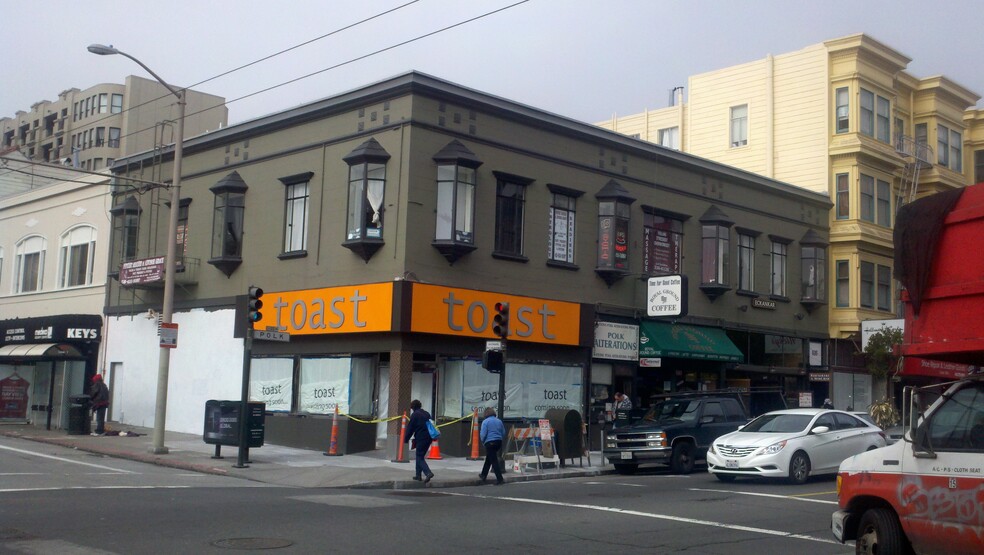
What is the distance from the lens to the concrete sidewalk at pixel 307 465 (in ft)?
62.9

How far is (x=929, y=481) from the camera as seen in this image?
8.62 meters

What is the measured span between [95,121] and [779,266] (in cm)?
6473

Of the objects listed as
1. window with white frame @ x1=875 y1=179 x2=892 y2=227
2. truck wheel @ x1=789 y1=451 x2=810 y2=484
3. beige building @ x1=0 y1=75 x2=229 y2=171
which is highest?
beige building @ x1=0 y1=75 x2=229 y2=171

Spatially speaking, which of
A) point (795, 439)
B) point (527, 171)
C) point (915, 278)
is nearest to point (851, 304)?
point (527, 171)

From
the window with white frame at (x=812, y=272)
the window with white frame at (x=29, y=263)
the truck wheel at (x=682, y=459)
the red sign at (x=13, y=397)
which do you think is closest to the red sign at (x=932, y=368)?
the truck wheel at (x=682, y=459)

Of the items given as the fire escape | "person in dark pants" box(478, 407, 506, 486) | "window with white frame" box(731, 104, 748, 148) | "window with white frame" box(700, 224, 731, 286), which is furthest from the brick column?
the fire escape

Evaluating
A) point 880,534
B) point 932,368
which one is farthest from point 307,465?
→ point 932,368

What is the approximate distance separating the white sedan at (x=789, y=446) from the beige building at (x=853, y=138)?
58.7ft

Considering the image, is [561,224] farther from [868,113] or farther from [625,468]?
[868,113]

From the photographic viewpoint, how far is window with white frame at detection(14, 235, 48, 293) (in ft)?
126

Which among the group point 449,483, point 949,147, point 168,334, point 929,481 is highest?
point 949,147

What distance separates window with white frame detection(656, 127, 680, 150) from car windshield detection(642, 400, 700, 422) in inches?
1024

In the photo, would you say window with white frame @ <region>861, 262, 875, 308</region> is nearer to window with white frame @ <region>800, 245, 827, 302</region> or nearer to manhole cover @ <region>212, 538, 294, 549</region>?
→ window with white frame @ <region>800, 245, 827, 302</region>

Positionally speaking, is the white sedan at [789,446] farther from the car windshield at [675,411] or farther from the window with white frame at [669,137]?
the window with white frame at [669,137]
